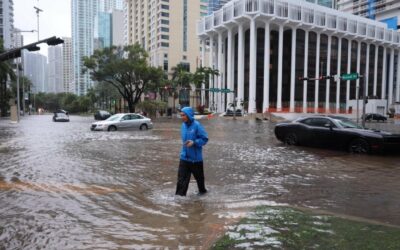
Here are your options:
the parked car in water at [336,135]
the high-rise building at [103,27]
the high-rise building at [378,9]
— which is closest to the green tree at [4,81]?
the parked car in water at [336,135]

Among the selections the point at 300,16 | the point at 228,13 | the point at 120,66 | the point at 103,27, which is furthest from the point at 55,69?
the point at 300,16

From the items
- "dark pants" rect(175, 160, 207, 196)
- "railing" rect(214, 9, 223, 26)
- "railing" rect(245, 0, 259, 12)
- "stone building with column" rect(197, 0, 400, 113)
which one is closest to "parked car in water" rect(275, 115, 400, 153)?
"dark pants" rect(175, 160, 207, 196)

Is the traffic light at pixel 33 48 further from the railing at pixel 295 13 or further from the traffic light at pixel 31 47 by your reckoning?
the railing at pixel 295 13

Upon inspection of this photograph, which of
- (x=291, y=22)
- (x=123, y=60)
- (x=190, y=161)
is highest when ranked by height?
(x=291, y=22)

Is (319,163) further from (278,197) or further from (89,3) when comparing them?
(89,3)

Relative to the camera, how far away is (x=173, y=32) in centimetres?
11519

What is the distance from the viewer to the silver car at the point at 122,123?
25.2 metres

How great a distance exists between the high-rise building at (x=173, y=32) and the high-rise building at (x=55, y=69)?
127ft

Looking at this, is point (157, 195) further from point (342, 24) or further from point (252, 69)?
point (342, 24)

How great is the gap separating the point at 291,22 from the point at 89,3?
132712 mm

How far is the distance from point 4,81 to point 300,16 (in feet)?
187

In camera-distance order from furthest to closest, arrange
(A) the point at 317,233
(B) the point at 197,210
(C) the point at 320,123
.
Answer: (C) the point at 320,123
(B) the point at 197,210
(A) the point at 317,233

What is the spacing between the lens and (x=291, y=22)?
69938mm

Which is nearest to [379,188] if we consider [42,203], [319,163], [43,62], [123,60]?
[319,163]
